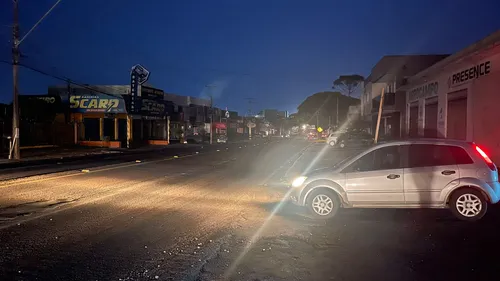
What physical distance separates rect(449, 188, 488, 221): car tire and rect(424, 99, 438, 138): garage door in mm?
19173

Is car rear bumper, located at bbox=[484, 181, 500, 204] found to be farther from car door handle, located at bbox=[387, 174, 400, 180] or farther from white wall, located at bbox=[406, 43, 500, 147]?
white wall, located at bbox=[406, 43, 500, 147]

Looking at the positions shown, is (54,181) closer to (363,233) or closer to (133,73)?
(363,233)

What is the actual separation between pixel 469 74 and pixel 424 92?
28.6 feet

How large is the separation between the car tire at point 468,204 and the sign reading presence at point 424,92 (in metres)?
18.9

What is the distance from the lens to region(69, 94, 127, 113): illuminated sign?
45.0m

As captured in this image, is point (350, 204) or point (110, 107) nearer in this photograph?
point (350, 204)

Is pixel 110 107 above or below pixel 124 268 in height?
above

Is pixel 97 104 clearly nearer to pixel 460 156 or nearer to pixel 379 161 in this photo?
pixel 379 161

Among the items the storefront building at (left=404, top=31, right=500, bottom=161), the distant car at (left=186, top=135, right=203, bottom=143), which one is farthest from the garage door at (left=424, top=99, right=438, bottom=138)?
the distant car at (left=186, top=135, right=203, bottom=143)

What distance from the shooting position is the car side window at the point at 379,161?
8.44 m

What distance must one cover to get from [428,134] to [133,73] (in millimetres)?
30876

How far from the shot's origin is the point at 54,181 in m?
14.3

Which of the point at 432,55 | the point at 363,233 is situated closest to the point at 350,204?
the point at 363,233

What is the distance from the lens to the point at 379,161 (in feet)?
28.3
